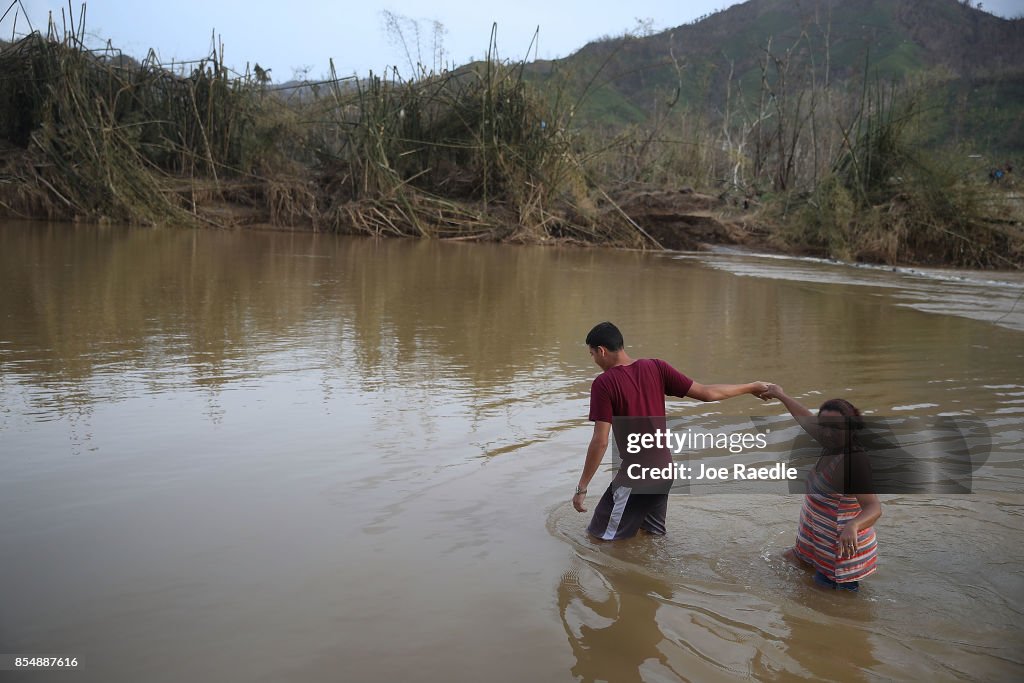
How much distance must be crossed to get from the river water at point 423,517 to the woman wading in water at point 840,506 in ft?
0.33

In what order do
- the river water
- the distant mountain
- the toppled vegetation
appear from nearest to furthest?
the river water
the toppled vegetation
the distant mountain

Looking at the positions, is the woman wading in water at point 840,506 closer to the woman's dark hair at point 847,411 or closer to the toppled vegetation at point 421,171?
the woman's dark hair at point 847,411

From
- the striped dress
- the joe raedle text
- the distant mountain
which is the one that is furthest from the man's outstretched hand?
the distant mountain

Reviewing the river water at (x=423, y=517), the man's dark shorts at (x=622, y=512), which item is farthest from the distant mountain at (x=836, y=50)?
the man's dark shorts at (x=622, y=512)

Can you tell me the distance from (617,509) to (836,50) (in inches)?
2782

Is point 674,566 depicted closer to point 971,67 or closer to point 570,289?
point 570,289

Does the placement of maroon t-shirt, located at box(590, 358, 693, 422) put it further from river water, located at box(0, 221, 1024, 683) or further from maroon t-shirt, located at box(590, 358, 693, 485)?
river water, located at box(0, 221, 1024, 683)

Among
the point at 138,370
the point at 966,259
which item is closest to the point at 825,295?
the point at 966,259

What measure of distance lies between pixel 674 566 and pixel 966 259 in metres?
14.6

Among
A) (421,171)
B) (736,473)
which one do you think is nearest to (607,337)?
(736,473)

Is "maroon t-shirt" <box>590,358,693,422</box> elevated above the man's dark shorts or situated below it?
above

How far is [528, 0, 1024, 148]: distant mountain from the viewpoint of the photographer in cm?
5372

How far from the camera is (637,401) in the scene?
3273mm

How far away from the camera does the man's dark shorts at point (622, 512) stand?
333 cm
